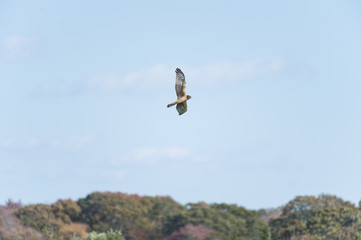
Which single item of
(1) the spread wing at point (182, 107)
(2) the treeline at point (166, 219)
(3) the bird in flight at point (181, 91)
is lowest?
(1) the spread wing at point (182, 107)

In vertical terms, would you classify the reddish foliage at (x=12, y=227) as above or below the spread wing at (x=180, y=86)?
above

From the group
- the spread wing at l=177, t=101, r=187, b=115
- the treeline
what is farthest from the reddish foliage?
the spread wing at l=177, t=101, r=187, b=115

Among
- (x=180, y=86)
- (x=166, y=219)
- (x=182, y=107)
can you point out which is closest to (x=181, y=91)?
(x=180, y=86)

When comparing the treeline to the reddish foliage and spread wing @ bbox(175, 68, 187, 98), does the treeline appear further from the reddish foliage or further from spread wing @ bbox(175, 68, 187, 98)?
spread wing @ bbox(175, 68, 187, 98)

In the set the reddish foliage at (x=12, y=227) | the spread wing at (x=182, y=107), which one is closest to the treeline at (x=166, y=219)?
the reddish foliage at (x=12, y=227)

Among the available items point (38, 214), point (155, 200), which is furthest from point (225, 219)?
point (38, 214)

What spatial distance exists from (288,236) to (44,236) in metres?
19.5

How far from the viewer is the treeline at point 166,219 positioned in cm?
7744

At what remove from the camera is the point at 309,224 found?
3076 inches

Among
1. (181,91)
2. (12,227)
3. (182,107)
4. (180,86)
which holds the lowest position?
(182,107)

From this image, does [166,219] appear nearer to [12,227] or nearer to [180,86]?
[12,227]

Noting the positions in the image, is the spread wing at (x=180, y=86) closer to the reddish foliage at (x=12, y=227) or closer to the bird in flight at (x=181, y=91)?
the bird in flight at (x=181, y=91)

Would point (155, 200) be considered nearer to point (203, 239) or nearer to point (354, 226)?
point (203, 239)

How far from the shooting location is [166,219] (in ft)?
305
